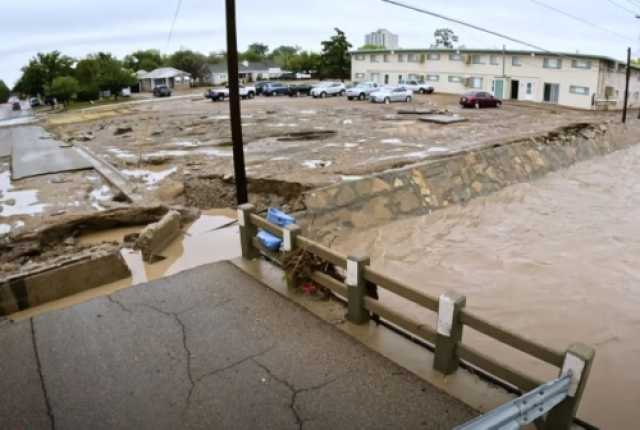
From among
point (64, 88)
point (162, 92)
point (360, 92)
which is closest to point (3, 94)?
point (64, 88)

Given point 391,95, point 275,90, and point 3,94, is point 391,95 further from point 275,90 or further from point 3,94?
point 3,94

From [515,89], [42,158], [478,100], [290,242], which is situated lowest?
[42,158]

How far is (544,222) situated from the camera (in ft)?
44.8

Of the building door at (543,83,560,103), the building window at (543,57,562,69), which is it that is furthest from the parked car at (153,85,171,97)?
the building door at (543,83,560,103)

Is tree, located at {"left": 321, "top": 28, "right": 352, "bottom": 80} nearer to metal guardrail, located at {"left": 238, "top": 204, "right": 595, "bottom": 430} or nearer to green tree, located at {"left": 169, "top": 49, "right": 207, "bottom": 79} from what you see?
green tree, located at {"left": 169, "top": 49, "right": 207, "bottom": 79}

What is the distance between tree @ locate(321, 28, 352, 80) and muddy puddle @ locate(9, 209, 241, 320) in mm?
60596

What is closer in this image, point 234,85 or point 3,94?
point 234,85

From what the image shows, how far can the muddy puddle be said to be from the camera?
7.29 m

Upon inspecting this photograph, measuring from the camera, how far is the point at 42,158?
787 inches

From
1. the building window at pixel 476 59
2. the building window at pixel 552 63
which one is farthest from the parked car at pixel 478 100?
the building window at pixel 476 59

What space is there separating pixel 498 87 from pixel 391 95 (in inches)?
526

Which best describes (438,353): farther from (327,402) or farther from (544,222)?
(544,222)

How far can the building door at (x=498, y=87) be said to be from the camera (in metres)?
46.5

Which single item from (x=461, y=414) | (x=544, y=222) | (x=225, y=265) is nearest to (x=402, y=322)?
(x=461, y=414)
